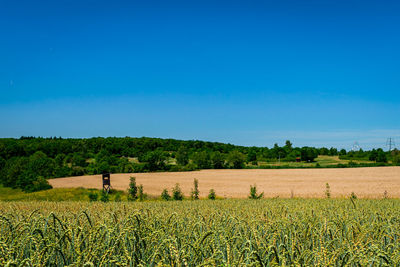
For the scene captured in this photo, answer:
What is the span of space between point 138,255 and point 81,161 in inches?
3780

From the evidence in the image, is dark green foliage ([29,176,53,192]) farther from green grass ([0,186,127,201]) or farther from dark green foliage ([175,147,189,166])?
dark green foliage ([175,147,189,166])

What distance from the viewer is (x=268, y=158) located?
369ft

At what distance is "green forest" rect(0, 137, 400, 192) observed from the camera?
74.1m

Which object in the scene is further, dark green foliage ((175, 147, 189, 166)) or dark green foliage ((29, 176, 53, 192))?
dark green foliage ((175, 147, 189, 166))

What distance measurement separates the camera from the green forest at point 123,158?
74125mm

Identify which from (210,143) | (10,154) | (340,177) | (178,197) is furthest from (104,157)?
(178,197)

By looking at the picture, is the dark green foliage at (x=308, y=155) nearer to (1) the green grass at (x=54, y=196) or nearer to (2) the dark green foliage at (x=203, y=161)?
(2) the dark green foliage at (x=203, y=161)

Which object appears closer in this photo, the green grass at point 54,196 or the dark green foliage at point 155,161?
the green grass at point 54,196

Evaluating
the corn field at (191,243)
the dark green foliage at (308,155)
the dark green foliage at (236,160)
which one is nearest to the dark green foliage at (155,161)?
the dark green foliage at (236,160)

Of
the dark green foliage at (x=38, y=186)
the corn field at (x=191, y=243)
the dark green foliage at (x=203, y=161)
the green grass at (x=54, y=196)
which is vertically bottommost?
the dark green foliage at (x=38, y=186)

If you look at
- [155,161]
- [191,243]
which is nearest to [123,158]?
[155,161]

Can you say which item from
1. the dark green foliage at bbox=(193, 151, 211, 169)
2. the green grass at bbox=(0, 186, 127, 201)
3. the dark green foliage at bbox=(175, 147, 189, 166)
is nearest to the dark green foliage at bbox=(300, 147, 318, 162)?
the dark green foliage at bbox=(193, 151, 211, 169)

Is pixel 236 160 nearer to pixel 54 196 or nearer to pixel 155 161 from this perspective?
pixel 155 161

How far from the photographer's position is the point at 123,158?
94562mm
